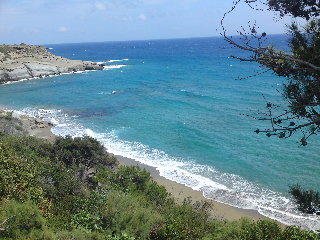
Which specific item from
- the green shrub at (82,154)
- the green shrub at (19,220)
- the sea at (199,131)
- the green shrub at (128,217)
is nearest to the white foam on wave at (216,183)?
the sea at (199,131)

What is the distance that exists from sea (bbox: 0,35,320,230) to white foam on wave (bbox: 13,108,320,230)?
62 mm

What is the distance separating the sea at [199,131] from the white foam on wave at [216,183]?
62 mm

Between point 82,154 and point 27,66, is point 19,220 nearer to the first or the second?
point 82,154

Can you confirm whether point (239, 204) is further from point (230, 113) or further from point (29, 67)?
point (29, 67)

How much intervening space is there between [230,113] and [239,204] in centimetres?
2048

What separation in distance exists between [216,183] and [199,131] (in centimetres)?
1109

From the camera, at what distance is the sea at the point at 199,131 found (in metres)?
22.3

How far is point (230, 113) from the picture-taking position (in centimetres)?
3991

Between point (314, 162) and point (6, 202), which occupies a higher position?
point (6, 202)

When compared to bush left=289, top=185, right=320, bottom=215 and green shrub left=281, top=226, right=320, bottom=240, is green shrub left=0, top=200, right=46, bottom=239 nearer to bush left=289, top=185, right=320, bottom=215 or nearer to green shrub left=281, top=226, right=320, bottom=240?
bush left=289, top=185, right=320, bottom=215

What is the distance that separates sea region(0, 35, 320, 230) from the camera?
73.1ft

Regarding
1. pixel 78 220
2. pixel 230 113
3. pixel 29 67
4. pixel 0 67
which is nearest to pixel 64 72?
pixel 29 67

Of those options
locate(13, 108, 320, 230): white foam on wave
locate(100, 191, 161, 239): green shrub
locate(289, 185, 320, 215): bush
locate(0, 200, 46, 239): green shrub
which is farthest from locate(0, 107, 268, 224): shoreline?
locate(0, 200, 46, 239): green shrub

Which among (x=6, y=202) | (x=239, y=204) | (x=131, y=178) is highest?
(x=6, y=202)
